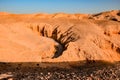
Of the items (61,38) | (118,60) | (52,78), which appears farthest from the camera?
(61,38)

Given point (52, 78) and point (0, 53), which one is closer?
point (52, 78)

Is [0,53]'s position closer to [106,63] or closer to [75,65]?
[75,65]

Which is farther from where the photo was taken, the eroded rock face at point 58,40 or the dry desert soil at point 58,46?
the eroded rock face at point 58,40

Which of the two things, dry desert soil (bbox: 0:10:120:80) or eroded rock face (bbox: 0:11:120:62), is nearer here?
dry desert soil (bbox: 0:10:120:80)

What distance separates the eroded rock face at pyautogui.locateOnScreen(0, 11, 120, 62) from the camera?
41.8m

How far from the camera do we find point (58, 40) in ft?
165

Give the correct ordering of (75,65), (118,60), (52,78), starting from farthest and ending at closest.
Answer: (118,60) < (75,65) < (52,78)

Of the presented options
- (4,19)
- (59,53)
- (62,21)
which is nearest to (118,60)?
(59,53)

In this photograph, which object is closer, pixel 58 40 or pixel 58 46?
pixel 58 46

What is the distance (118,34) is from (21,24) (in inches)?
520

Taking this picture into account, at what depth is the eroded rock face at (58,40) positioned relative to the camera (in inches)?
1646

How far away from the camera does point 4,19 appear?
57781mm

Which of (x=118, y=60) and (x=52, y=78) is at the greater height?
(x=52, y=78)

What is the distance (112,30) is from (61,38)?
7.94 metres
